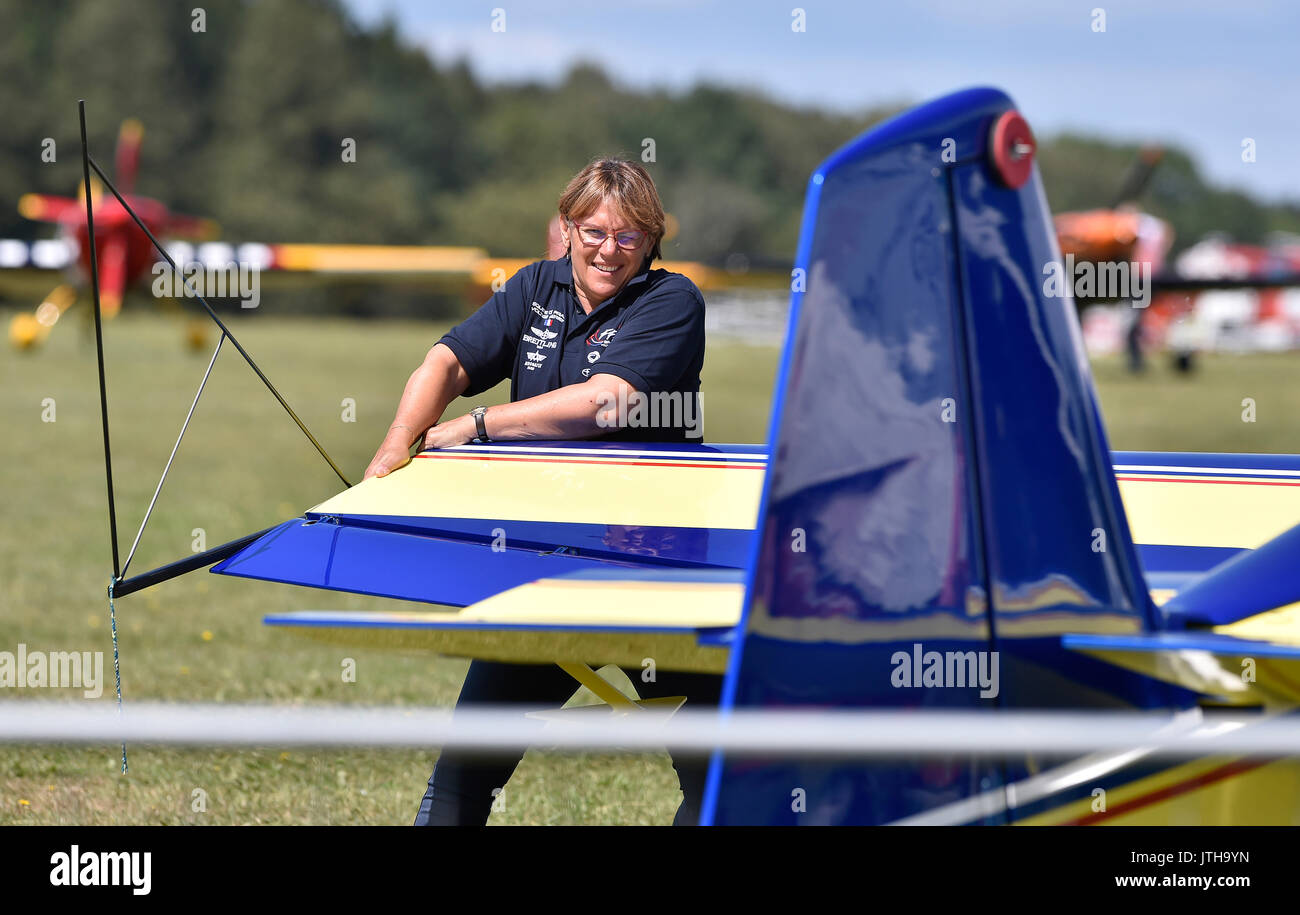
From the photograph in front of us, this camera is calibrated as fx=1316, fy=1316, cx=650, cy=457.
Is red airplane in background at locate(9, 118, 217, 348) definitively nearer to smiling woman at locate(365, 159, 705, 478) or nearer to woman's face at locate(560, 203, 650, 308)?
smiling woman at locate(365, 159, 705, 478)

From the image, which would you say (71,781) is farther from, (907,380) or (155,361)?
(155,361)

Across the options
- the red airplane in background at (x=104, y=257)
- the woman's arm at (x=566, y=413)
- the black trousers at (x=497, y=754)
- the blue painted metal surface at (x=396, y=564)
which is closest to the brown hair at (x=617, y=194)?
the woman's arm at (x=566, y=413)

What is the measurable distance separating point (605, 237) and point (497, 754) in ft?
4.15

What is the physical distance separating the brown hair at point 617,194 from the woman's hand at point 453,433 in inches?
22.6

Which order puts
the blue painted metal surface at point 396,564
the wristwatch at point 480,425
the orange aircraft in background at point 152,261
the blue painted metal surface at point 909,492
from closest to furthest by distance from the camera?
1. the blue painted metal surface at point 909,492
2. the blue painted metal surface at point 396,564
3. the wristwatch at point 480,425
4. the orange aircraft in background at point 152,261

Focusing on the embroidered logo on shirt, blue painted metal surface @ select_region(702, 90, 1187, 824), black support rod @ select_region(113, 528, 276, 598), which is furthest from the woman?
blue painted metal surface @ select_region(702, 90, 1187, 824)

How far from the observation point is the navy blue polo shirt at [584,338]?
3.19 metres

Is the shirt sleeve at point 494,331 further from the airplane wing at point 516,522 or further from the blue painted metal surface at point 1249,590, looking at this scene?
the blue painted metal surface at point 1249,590

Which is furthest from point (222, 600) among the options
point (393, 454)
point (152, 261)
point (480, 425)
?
point (152, 261)

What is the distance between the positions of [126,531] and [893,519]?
8526 millimetres

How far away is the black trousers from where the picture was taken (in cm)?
293

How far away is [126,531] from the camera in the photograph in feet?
30.9

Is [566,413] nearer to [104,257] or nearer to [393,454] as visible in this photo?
[393,454]
